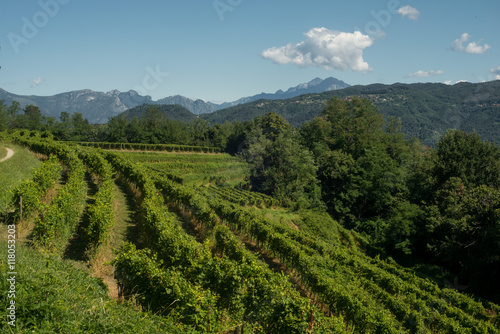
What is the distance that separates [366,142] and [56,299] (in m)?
62.3

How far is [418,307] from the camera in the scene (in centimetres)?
1572

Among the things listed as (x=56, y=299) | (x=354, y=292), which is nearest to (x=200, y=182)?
(x=354, y=292)

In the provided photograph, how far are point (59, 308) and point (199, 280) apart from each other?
16.8 feet

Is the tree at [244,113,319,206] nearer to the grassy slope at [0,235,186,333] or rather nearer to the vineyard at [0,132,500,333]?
the vineyard at [0,132,500,333]

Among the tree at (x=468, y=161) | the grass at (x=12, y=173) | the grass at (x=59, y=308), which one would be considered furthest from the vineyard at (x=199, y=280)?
the tree at (x=468, y=161)

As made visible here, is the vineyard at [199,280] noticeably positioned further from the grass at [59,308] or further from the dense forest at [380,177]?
the dense forest at [380,177]

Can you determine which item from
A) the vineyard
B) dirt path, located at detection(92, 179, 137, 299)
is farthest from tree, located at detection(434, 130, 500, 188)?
dirt path, located at detection(92, 179, 137, 299)

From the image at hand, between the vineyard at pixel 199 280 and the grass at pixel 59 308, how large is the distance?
0.10ft

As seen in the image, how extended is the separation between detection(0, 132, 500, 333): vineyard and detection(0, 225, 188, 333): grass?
0.03 metres

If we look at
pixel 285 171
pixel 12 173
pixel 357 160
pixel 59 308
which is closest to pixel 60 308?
pixel 59 308

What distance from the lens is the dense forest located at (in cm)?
2689

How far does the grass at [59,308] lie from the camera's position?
17.8 feet

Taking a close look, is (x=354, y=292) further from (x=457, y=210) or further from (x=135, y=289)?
(x=457, y=210)

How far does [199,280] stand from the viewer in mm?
10297
